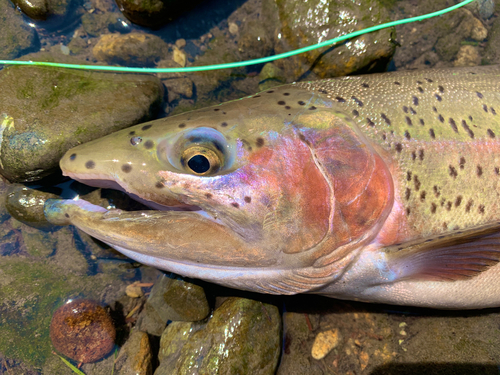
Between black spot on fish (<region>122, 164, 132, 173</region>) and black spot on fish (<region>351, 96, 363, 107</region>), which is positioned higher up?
black spot on fish (<region>351, 96, 363, 107</region>)

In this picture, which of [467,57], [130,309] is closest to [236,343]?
[130,309]

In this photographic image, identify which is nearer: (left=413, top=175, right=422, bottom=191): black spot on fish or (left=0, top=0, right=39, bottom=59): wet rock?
(left=413, top=175, right=422, bottom=191): black spot on fish

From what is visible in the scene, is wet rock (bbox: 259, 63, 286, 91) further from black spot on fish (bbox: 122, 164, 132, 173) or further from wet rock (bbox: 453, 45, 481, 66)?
wet rock (bbox: 453, 45, 481, 66)

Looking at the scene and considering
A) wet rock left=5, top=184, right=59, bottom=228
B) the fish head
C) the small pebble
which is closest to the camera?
the fish head

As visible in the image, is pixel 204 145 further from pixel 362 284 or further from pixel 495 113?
pixel 495 113

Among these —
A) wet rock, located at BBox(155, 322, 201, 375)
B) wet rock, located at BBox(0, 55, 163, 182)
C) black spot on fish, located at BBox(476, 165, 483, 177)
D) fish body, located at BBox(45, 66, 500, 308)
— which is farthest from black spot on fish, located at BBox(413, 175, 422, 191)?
wet rock, located at BBox(0, 55, 163, 182)

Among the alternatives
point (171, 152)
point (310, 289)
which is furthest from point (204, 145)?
point (310, 289)

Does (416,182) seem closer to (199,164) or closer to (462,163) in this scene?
(462,163)
